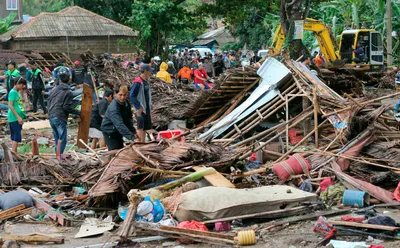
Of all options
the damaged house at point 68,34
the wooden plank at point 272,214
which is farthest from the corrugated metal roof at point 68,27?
the wooden plank at point 272,214

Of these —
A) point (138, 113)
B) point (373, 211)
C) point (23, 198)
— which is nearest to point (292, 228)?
point (373, 211)

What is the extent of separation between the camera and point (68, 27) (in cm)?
3697

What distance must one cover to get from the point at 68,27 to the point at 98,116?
25212mm

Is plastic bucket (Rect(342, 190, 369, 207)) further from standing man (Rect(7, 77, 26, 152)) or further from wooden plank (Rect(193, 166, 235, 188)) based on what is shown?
standing man (Rect(7, 77, 26, 152))

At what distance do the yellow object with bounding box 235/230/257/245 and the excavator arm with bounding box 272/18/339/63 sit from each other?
20.6 metres

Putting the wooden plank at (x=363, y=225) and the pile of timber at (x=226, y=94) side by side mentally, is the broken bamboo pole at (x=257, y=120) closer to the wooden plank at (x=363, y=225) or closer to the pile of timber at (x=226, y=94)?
the pile of timber at (x=226, y=94)

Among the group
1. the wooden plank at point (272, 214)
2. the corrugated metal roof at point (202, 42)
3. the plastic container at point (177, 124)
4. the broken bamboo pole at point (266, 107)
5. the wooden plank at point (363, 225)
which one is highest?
the broken bamboo pole at point (266, 107)

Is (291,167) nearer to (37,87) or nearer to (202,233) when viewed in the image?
(202,233)

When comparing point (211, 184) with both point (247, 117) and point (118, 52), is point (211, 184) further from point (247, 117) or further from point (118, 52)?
point (118, 52)

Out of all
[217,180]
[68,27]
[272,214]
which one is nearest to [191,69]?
[68,27]

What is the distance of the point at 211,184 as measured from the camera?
8.95 m

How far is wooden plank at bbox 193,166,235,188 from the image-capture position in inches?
350

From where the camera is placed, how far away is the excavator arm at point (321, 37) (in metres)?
27.5

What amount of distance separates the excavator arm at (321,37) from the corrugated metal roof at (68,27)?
1176 cm
